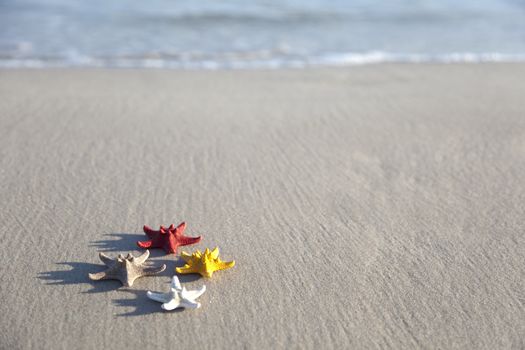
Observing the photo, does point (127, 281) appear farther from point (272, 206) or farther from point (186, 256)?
point (272, 206)

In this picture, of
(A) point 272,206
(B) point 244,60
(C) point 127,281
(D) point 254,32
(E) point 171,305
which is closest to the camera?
(E) point 171,305

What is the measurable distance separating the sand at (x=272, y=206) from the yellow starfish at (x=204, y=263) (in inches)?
2.0

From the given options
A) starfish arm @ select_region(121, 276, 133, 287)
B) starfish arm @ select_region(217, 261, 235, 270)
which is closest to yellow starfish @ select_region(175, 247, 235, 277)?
starfish arm @ select_region(217, 261, 235, 270)

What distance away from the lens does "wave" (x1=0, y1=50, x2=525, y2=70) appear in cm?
711

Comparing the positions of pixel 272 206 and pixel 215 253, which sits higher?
pixel 215 253

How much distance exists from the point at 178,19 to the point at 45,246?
22.6 ft

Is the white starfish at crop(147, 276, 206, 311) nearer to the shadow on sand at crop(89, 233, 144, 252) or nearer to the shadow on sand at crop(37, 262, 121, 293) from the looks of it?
the shadow on sand at crop(37, 262, 121, 293)

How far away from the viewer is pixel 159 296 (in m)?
2.89

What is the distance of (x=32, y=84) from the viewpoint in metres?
6.13

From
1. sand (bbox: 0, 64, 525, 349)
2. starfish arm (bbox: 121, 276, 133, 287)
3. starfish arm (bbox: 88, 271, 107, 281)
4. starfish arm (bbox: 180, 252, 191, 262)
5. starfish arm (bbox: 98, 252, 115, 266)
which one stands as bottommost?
sand (bbox: 0, 64, 525, 349)

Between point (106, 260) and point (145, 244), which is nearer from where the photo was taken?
point (106, 260)

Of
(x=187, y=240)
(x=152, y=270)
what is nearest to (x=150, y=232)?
(x=187, y=240)

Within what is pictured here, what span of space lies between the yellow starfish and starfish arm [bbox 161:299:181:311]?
0.25 meters

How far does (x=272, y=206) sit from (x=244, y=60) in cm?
392
